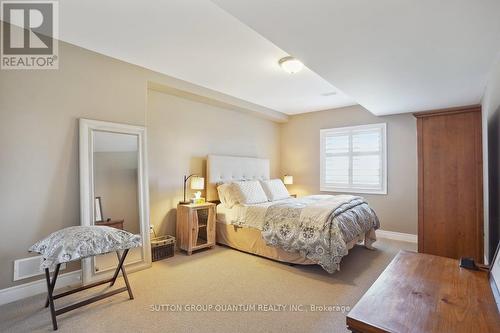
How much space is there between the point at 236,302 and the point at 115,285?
1354 millimetres

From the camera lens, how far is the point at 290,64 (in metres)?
3.03

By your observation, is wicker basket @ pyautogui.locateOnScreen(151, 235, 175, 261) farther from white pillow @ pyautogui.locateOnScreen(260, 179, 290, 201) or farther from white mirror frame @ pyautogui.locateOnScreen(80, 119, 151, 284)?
white pillow @ pyautogui.locateOnScreen(260, 179, 290, 201)

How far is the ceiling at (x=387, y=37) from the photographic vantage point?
151cm

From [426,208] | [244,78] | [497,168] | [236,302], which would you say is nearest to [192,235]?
[236,302]

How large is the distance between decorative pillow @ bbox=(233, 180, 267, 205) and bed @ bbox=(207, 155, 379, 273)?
103mm

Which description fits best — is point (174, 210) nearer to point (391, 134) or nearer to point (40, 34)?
point (40, 34)

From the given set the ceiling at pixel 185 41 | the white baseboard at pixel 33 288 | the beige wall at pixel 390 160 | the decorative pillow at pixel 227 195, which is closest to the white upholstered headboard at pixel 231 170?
the decorative pillow at pixel 227 195

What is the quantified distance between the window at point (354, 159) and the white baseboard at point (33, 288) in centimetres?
447

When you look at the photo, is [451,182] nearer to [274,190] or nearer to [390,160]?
[390,160]

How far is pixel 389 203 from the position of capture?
472cm

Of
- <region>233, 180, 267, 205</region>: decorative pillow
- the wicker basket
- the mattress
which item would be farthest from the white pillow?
the wicker basket

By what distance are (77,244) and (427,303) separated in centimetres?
237

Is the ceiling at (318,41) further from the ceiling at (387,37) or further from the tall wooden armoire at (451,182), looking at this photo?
the tall wooden armoire at (451,182)

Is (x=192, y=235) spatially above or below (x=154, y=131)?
below
